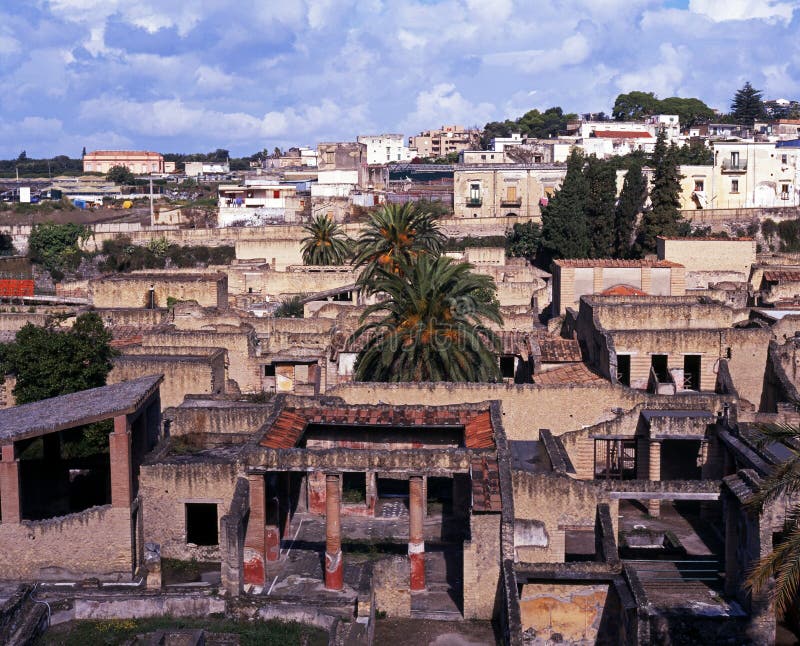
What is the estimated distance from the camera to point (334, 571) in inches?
814

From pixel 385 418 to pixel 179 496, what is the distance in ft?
16.0

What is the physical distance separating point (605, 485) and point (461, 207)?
58.0m

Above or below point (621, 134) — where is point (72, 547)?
below

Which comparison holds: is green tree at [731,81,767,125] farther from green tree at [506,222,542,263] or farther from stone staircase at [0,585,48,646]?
stone staircase at [0,585,48,646]

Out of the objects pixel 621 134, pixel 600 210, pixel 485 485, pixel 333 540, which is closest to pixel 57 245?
pixel 600 210

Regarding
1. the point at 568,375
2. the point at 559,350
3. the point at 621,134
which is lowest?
the point at 568,375

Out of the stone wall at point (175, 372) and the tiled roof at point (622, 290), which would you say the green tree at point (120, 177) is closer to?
the tiled roof at point (622, 290)

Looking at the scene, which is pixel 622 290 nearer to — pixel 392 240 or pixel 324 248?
pixel 392 240

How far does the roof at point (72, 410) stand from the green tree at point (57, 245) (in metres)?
49.8

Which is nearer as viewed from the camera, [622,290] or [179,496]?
[179,496]

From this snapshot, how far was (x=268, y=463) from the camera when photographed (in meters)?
21.2

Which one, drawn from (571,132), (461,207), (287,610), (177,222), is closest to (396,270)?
(287,610)

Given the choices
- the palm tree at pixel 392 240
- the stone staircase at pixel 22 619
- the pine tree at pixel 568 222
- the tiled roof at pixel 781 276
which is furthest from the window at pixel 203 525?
the pine tree at pixel 568 222

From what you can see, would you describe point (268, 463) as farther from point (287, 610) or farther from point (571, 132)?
point (571, 132)
